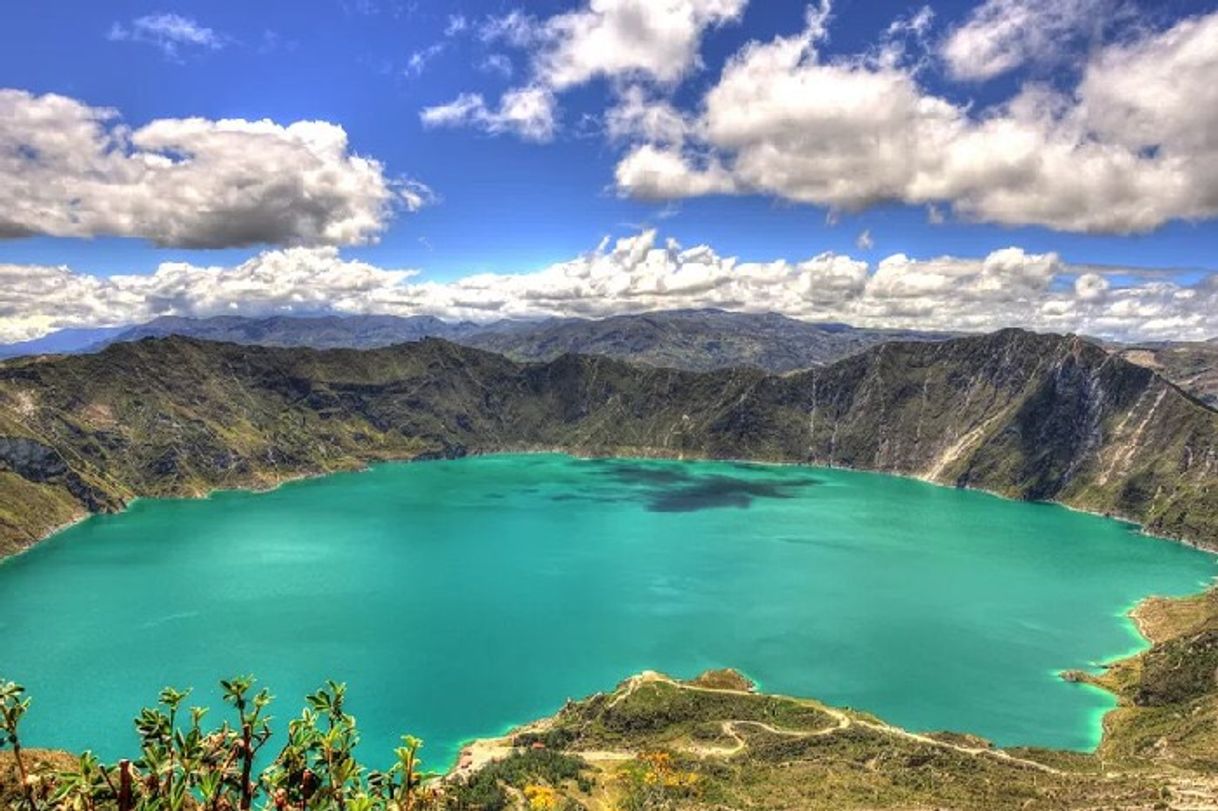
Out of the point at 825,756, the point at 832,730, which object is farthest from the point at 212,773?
the point at 832,730

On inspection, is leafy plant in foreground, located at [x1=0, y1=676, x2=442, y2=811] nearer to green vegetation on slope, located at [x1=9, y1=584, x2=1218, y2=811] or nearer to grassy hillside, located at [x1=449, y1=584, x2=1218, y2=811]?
green vegetation on slope, located at [x1=9, y1=584, x2=1218, y2=811]

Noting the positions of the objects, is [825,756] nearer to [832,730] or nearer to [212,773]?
[832,730]

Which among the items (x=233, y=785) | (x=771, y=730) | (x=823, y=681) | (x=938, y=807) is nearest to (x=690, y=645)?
(x=823, y=681)

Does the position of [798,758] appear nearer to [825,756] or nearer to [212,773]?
[825,756]

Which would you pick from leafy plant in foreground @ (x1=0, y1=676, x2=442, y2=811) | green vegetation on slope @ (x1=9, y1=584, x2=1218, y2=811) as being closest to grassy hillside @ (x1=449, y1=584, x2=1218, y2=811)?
green vegetation on slope @ (x1=9, y1=584, x2=1218, y2=811)

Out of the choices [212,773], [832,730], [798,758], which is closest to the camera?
[212,773]

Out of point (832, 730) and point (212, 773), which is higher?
point (212, 773)

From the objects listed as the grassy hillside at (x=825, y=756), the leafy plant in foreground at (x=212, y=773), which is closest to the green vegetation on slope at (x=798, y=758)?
the grassy hillside at (x=825, y=756)

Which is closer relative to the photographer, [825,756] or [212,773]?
[212,773]

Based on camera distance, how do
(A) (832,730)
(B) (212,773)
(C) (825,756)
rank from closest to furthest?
1. (B) (212,773)
2. (C) (825,756)
3. (A) (832,730)

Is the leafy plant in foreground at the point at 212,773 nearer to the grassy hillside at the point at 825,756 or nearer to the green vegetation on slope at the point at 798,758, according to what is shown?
the green vegetation on slope at the point at 798,758

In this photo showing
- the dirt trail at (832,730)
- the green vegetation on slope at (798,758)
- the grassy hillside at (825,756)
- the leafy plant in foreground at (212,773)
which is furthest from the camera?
the dirt trail at (832,730)

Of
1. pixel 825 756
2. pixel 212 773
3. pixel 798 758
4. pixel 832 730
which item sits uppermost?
pixel 212 773

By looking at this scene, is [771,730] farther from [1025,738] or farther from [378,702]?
[378,702]
